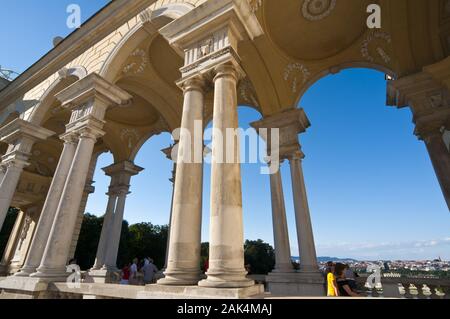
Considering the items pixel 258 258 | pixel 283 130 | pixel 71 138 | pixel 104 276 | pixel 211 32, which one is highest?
pixel 283 130

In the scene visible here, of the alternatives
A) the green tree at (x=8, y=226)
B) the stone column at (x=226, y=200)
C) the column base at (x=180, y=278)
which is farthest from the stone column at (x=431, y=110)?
the green tree at (x=8, y=226)

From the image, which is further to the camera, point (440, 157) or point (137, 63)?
point (137, 63)

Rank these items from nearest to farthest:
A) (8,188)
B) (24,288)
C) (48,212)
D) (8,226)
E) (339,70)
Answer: (24,288) < (48,212) < (8,188) < (339,70) < (8,226)

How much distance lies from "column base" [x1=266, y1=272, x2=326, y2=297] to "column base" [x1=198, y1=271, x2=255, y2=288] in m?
6.44

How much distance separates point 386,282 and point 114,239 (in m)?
15.1

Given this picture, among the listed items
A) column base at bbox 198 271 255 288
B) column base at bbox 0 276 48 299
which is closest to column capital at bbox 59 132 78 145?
column base at bbox 0 276 48 299

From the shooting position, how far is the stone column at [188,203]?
5336mm

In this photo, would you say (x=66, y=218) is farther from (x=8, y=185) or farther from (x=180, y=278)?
(x=8, y=185)

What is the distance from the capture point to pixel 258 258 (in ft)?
206

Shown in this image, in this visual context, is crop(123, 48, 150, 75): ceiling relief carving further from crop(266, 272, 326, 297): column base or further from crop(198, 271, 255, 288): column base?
crop(266, 272, 326, 297): column base

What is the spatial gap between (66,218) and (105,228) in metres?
9.72

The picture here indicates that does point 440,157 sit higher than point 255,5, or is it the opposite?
point 255,5

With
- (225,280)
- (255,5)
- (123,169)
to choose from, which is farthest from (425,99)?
(123,169)
